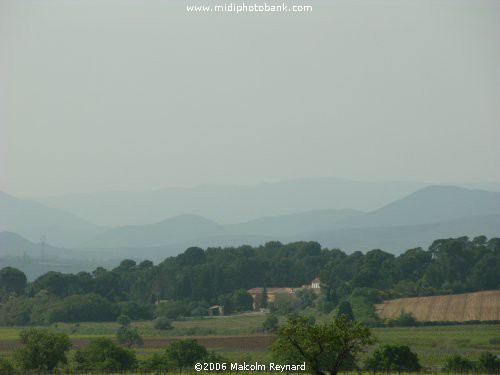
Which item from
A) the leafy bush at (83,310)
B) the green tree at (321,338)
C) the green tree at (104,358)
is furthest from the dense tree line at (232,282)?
the green tree at (321,338)

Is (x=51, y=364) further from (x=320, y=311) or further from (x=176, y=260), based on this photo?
(x=176, y=260)

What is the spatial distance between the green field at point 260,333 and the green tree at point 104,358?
8.37 meters

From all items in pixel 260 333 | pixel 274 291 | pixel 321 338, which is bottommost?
pixel 321 338

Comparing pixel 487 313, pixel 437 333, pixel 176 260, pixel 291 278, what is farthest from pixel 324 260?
pixel 437 333

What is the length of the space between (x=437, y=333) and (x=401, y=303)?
859 inches

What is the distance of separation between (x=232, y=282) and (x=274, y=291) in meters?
7.49

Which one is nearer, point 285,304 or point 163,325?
point 163,325

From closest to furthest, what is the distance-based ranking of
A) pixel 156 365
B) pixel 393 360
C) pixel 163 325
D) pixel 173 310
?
pixel 393 360 → pixel 156 365 → pixel 163 325 → pixel 173 310

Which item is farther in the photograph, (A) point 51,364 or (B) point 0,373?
(A) point 51,364

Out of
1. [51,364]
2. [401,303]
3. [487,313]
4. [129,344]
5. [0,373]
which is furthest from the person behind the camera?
[401,303]

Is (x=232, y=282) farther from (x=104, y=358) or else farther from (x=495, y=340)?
(x=104, y=358)

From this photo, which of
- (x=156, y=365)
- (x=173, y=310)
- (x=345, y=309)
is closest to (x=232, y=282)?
(x=173, y=310)

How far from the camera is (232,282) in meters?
142

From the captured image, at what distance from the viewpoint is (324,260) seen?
158375 millimetres
